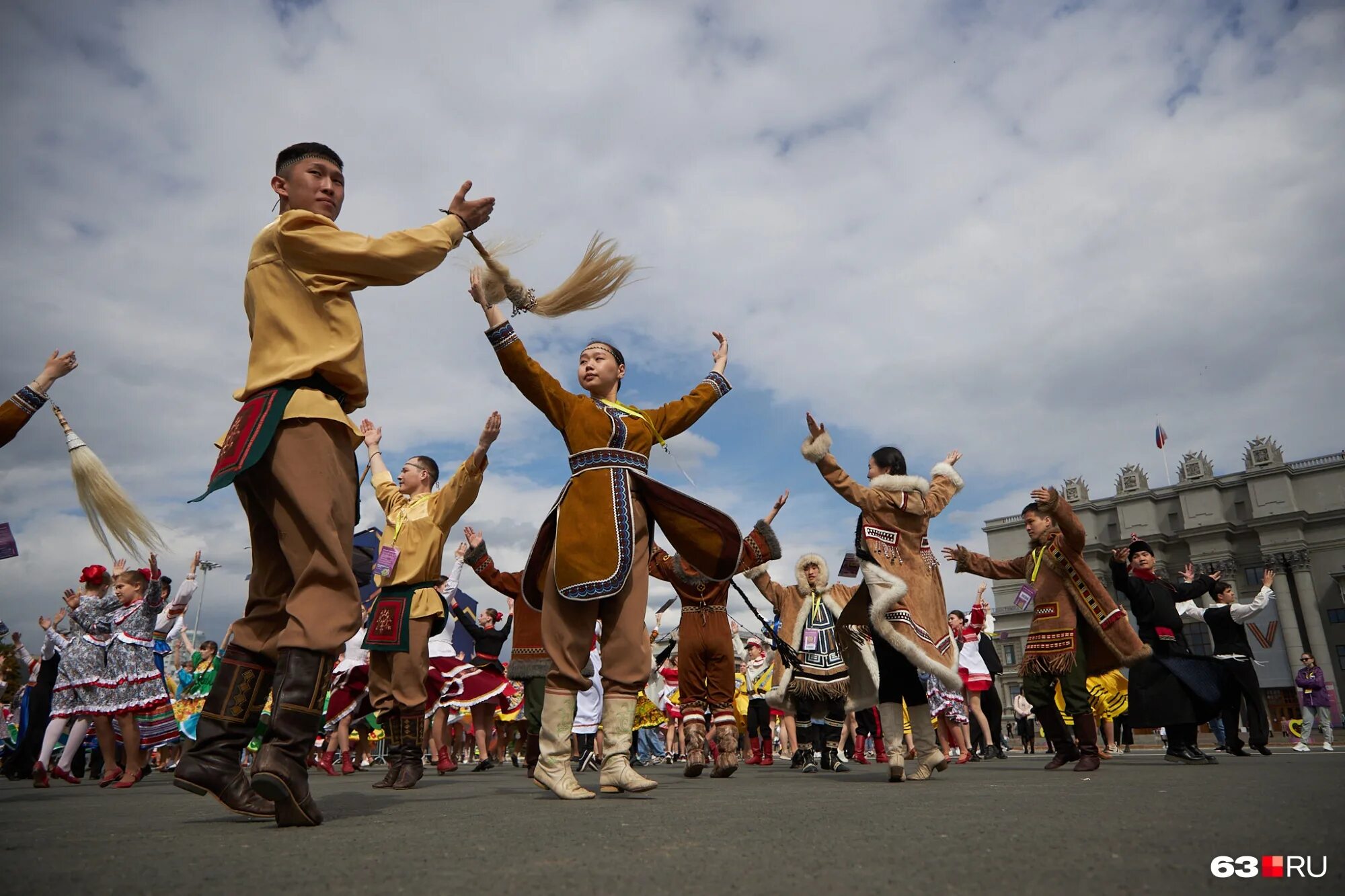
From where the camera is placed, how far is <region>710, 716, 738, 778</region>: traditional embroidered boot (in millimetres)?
7121

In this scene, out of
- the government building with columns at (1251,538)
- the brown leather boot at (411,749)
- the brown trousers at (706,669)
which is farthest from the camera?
Result: the government building with columns at (1251,538)

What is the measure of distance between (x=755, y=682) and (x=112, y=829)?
12639 millimetres

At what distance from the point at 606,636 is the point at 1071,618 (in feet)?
13.9

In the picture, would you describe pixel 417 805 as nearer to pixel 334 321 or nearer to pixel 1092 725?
pixel 334 321

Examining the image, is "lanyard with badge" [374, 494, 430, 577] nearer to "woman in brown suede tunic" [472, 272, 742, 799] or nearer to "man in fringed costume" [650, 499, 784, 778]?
"woman in brown suede tunic" [472, 272, 742, 799]

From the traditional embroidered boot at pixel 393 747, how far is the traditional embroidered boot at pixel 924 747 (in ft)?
11.2

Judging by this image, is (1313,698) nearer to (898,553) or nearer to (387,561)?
(898,553)

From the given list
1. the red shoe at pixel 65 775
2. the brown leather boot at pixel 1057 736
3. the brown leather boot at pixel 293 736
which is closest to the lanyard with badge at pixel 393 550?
the brown leather boot at pixel 293 736

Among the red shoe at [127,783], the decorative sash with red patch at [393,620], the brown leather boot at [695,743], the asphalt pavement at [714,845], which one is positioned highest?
the decorative sash with red patch at [393,620]

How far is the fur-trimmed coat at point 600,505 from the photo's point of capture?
4.23 metres

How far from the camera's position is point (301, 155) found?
3594mm

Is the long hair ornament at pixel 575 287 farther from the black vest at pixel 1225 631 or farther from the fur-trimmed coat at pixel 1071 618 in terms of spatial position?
the black vest at pixel 1225 631

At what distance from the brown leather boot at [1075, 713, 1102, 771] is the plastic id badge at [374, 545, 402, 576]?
5.22 metres

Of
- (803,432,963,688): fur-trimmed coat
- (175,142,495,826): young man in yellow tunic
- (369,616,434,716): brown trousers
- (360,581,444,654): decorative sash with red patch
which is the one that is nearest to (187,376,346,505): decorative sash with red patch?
(175,142,495,826): young man in yellow tunic
